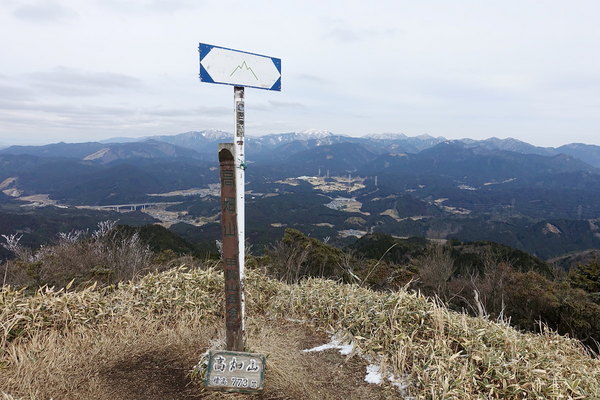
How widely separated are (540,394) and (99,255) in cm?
1194

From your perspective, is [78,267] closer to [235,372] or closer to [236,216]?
[235,372]

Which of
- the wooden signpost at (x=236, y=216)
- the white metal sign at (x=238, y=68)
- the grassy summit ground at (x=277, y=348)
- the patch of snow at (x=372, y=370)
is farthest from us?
the patch of snow at (x=372, y=370)

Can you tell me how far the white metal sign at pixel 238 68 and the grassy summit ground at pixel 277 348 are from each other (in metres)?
3.33

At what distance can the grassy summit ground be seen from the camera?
12.4ft

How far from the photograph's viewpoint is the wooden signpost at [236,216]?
12.1 ft

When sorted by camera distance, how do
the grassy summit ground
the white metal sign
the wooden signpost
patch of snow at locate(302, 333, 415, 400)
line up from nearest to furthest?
the white metal sign < the wooden signpost < the grassy summit ground < patch of snow at locate(302, 333, 415, 400)

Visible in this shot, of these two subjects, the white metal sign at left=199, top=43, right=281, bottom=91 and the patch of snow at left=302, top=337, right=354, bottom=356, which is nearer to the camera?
the white metal sign at left=199, top=43, right=281, bottom=91

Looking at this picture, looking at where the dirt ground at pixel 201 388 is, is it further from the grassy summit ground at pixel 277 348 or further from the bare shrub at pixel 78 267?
the bare shrub at pixel 78 267

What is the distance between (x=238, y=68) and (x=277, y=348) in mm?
3587

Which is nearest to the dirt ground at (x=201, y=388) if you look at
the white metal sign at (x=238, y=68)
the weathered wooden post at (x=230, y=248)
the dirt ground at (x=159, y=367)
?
the dirt ground at (x=159, y=367)

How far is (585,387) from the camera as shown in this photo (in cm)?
395

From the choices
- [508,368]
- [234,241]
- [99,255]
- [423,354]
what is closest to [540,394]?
[508,368]

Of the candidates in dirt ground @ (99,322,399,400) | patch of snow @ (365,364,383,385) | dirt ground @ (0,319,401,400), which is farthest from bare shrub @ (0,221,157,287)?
patch of snow @ (365,364,383,385)

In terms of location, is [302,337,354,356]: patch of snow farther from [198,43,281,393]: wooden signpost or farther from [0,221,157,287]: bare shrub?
[0,221,157,287]: bare shrub
